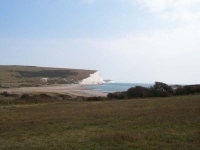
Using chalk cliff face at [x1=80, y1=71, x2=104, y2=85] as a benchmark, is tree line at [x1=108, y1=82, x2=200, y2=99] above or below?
below

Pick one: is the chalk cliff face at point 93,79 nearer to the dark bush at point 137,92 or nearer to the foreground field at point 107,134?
the dark bush at point 137,92

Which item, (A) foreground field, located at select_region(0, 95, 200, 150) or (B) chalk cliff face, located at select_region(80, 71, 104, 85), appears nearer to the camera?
(A) foreground field, located at select_region(0, 95, 200, 150)

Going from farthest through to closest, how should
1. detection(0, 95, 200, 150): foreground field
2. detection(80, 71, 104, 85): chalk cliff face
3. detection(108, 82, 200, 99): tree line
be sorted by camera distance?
1. detection(80, 71, 104, 85): chalk cliff face
2. detection(108, 82, 200, 99): tree line
3. detection(0, 95, 200, 150): foreground field

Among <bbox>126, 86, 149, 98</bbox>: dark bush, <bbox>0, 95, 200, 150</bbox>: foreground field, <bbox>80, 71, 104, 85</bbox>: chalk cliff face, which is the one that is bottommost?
<bbox>0, 95, 200, 150</bbox>: foreground field

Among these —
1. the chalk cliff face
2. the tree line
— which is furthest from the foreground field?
the chalk cliff face

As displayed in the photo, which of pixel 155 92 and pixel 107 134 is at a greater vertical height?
pixel 155 92

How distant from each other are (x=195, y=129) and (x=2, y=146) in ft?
25.5

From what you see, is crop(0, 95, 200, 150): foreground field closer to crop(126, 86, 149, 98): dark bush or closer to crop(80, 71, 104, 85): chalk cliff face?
crop(126, 86, 149, 98): dark bush

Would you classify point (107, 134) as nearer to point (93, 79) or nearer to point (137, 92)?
point (137, 92)

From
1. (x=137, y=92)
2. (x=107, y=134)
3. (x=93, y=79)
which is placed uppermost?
(x=93, y=79)

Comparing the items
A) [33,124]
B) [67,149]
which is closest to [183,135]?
[67,149]

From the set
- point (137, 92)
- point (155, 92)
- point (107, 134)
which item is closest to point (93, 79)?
point (155, 92)

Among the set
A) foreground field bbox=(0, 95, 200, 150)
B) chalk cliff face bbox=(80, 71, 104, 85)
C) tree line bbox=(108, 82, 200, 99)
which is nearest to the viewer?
foreground field bbox=(0, 95, 200, 150)

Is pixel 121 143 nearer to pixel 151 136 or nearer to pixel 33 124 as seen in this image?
pixel 151 136
